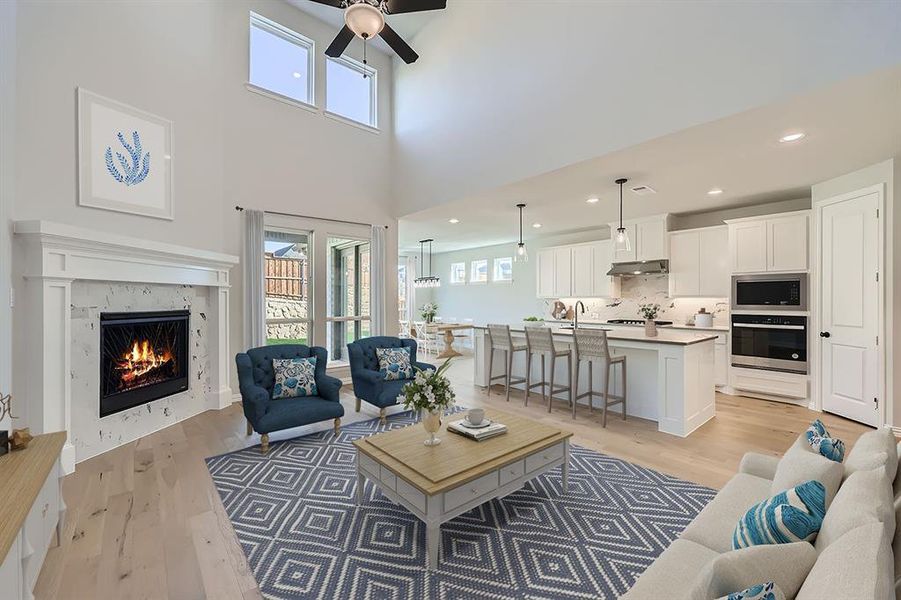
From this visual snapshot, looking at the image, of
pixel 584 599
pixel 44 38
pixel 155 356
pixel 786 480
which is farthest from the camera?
pixel 155 356

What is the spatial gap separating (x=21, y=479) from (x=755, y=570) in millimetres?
2832

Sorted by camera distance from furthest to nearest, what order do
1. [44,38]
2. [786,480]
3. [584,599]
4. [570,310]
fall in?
[570,310]
[44,38]
[584,599]
[786,480]

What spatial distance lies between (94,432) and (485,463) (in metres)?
3.54

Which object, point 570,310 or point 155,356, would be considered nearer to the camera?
point 155,356

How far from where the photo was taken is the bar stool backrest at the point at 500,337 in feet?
16.9

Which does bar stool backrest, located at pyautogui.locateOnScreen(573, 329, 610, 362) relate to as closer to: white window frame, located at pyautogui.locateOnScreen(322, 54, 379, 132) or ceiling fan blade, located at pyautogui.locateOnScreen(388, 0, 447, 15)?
ceiling fan blade, located at pyautogui.locateOnScreen(388, 0, 447, 15)

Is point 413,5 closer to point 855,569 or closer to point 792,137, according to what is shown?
point 792,137

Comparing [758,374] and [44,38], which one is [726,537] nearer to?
[758,374]

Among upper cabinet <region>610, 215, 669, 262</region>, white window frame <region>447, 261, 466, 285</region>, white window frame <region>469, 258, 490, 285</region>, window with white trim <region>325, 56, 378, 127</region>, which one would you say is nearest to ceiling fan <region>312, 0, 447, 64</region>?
window with white trim <region>325, 56, 378, 127</region>

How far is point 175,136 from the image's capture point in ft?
13.9

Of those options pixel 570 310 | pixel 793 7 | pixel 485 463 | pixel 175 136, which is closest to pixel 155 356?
pixel 175 136

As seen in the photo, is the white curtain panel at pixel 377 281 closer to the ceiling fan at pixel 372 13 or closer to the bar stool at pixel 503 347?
the bar stool at pixel 503 347

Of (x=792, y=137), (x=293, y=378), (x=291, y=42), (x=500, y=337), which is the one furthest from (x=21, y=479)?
(x=291, y=42)

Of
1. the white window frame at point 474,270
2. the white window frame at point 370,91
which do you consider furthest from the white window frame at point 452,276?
the white window frame at point 370,91
